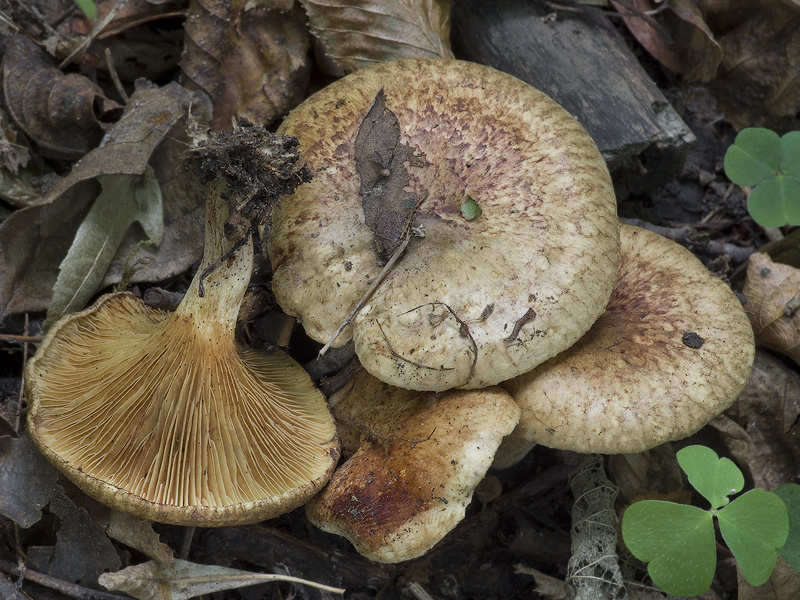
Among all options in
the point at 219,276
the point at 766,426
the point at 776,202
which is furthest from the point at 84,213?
the point at 766,426

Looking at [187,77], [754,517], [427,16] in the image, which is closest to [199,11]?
[187,77]

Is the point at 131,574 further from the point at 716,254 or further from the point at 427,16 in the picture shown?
the point at 716,254

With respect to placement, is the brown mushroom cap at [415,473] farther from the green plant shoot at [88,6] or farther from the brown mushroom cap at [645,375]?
the green plant shoot at [88,6]

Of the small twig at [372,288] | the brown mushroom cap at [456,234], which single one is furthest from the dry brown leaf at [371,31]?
the small twig at [372,288]

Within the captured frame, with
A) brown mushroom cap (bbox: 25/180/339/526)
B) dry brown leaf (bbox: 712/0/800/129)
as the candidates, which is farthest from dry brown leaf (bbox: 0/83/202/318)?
dry brown leaf (bbox: 712/0/800/129)

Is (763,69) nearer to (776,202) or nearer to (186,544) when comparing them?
(776,202)
